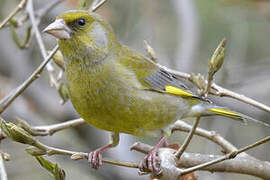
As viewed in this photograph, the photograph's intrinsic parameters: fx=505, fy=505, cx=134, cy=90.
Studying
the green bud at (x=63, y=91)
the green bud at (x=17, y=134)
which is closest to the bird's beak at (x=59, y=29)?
the green bud at (x=63, y=91)

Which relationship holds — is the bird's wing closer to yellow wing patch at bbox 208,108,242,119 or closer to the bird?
the bird

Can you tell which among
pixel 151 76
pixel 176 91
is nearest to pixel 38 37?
pixel 151 76

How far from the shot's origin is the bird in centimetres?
333

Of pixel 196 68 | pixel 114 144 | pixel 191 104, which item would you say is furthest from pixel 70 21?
pixel 196 68

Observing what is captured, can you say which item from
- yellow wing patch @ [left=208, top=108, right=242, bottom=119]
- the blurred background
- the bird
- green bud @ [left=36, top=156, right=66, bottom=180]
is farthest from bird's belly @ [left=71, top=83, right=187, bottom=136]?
the blurred background

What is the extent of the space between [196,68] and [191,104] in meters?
2.95

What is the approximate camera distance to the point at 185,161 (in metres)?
3.17

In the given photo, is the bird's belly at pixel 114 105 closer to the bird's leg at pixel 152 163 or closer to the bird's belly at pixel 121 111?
the bird's belly at pixel 121 111

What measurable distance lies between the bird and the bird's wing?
10mm

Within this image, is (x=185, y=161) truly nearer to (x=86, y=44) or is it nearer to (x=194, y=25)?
(x=86, y=44)

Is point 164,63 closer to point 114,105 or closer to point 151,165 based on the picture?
point 114,105

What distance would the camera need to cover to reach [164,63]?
6559mm

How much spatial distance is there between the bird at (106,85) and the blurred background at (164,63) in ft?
7.58

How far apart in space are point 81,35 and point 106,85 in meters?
0.38
